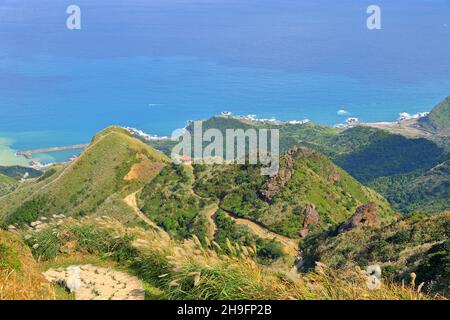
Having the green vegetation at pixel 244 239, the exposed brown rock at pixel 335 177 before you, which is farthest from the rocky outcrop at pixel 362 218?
the exposed brown rock at pixel 335 177

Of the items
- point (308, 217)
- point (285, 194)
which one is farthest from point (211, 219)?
point (308, 217)

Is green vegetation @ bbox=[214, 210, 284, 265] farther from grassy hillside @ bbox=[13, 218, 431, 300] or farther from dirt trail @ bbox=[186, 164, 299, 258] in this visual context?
grassy hillside @ bbox=[13, 218, 431, 300]

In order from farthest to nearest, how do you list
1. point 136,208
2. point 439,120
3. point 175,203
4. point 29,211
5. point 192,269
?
point 439,120
point 29,211
point 136,208
point 175,203
point 192,269

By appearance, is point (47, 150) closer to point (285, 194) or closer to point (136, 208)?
point (136, 208)

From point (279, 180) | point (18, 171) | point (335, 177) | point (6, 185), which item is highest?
point (18, 171)

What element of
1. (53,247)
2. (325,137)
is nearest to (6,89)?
(325,137)

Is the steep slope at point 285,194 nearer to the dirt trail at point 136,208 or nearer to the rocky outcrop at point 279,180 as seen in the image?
the rocky outcrop at point 279,180

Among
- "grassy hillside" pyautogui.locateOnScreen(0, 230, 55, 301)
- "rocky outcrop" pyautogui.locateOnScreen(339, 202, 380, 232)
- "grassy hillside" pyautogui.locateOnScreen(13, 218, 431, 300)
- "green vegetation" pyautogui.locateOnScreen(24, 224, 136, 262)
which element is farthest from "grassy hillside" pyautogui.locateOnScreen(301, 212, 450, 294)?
"grassy hillside" pyautogui.locateOnScreen(0, 230, 55, 301)
